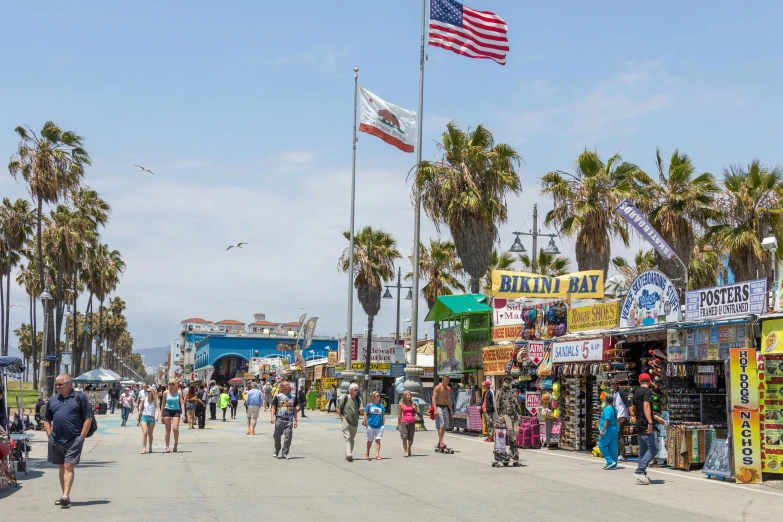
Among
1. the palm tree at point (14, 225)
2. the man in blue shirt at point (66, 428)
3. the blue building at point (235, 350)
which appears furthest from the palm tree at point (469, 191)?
the blue building at point (235, 350)

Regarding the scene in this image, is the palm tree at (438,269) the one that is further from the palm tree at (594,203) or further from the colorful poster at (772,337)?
the colorful poster at (772,337)

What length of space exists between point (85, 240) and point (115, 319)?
64752mm

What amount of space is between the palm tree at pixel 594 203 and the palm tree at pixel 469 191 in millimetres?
1840

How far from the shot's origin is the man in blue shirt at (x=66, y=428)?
425 inches

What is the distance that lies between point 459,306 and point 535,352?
16.1 ft

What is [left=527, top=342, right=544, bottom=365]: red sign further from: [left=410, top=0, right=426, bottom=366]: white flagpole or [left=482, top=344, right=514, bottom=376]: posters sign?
[left=410, top=0, right=426, bottom=366]: white flagpole

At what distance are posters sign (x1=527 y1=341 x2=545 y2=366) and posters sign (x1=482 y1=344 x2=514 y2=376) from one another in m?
1.16

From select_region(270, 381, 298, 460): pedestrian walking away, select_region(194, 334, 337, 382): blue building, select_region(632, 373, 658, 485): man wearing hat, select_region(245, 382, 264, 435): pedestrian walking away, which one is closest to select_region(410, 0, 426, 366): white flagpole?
select_region(245, 382, 264, 435): pedestrian walking away

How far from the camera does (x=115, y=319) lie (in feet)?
383

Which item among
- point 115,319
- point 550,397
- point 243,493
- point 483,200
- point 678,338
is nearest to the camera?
point 243,493

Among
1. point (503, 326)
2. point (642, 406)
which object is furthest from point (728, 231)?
point (642, 406)

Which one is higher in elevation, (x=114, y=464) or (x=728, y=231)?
(x=728, y=231)

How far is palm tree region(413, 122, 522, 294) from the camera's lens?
2867cm

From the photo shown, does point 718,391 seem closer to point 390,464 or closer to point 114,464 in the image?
point 390,464
